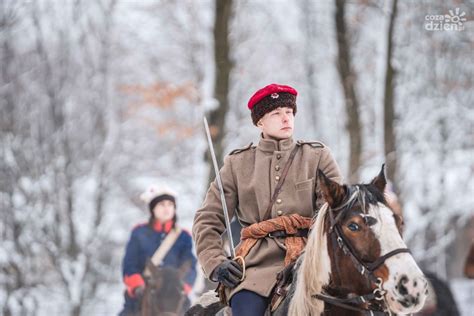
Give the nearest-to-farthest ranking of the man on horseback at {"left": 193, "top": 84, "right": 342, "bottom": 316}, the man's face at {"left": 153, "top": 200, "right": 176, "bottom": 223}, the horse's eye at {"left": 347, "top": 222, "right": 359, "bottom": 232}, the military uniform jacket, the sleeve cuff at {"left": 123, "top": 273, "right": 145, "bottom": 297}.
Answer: the horse's eye at {"left": 347, "top": 222, "right": 359, "bottom": 232}, the man on horseback at {"left": 193, "top": 84, "right": 342, "bottom": 316}, the sleeve cuff at {"left": 123, "top": 273, "right": 145, "bottom": 297}, the military uniform jacket, the man's face at {"left": 153, "top": 200, "right": 176, "bottom": 223}

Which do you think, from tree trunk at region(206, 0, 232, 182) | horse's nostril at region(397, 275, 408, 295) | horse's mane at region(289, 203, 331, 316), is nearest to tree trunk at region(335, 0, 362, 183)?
tree trunk at region(206, 0, 232, 182)

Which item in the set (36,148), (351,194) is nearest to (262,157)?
(351,194)

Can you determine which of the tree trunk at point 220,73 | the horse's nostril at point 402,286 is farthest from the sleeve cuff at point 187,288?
the horse's nostril at point 402,286

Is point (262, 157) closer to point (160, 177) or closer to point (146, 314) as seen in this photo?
point (146, 314)

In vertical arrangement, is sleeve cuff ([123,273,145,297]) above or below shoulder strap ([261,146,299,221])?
below

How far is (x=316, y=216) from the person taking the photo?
4941 mm

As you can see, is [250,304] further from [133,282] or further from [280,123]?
[133,282]

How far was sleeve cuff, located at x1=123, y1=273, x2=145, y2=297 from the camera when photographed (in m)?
10.8

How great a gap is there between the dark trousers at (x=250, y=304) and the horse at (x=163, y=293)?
5.34m

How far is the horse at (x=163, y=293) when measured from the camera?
34.2 ft

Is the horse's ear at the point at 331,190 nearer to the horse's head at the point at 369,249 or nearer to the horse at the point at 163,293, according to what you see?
the horse's head at the point at 369,249

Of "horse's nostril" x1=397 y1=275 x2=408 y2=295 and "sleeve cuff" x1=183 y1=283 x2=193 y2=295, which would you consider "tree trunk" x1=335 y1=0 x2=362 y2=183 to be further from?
"horse's nostril" x1=397 y1=275 x2=408 y2=295

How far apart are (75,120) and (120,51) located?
3.60m

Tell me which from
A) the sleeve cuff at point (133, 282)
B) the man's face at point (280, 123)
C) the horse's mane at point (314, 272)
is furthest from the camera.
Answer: the sleeve cuff at point (133, 282)
